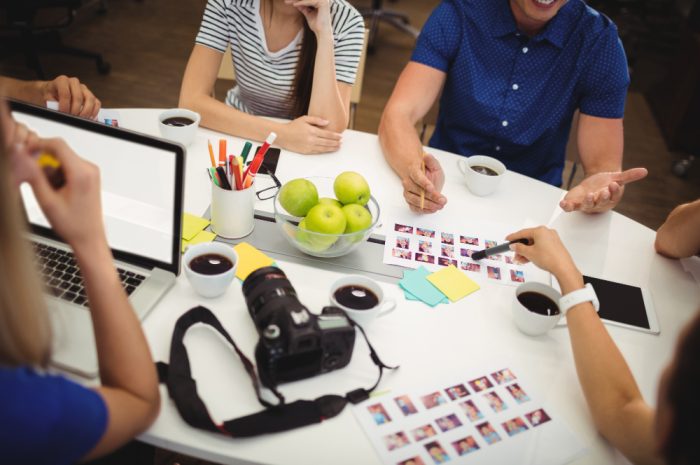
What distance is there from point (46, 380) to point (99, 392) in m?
0.09

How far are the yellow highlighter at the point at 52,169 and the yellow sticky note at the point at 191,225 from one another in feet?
1.15

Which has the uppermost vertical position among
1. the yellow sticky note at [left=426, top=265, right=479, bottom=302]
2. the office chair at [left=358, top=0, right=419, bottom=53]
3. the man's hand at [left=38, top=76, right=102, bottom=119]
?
the man's hand at [left=38, top=76, right=102, bottom=119]

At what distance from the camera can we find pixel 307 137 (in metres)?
1.44

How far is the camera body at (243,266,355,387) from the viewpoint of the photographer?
0.81 meters

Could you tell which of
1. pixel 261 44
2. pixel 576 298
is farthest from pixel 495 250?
pixel 261 44

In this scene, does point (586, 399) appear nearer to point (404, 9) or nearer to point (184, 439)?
point (184, 439)

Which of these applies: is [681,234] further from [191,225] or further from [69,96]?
[69,96]

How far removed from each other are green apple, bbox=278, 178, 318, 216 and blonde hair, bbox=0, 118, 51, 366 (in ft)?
1.78

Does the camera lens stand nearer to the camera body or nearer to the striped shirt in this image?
the camera body

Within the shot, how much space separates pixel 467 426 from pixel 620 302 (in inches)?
19.5

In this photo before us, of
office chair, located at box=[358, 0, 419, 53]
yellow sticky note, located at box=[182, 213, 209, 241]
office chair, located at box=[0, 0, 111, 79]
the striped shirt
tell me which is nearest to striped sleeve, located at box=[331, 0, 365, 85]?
the striped shirt

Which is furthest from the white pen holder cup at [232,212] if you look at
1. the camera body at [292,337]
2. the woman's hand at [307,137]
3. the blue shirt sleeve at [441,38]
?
the blue shirt sleeve at [441,38]

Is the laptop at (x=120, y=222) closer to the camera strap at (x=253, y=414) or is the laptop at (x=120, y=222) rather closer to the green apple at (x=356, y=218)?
the camera strap at (x=253, y=414)

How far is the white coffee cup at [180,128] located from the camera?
136 centimetres
